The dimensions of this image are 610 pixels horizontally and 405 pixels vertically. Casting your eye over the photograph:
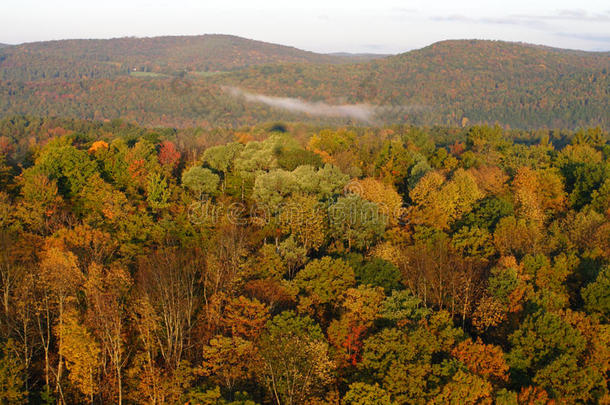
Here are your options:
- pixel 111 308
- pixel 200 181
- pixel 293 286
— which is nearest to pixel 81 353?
pixel 111 308

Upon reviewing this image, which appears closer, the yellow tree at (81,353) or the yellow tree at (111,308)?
the yellow tree at (111,308)

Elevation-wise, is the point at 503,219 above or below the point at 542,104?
below

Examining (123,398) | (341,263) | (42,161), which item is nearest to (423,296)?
(341,263)

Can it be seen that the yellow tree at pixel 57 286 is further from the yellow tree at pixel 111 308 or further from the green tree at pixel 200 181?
the green tree at pixel 200 181

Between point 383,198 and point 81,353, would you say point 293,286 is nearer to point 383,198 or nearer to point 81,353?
point 81,353

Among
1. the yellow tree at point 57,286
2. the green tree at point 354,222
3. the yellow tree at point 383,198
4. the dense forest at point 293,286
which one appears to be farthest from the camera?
the yellow tree at point 383,198

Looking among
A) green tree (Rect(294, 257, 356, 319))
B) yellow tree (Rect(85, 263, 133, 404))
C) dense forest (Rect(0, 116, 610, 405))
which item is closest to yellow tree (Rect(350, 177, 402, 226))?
dense forest (Rect(0, 116, 610, 405))

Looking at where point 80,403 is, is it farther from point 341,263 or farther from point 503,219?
point 503,219

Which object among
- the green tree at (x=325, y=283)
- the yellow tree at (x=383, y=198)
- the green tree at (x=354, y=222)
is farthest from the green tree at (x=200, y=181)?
the green tree at (x=325, y=283)

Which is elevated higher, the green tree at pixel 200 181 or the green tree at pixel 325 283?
the green tree at pixel 200 181
